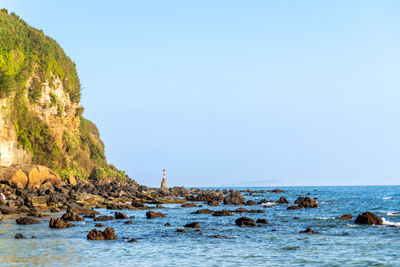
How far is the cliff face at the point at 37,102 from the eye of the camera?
52719 mm

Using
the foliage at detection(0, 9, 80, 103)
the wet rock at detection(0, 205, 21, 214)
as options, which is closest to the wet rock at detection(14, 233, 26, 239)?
the wet rock at detection(0, 205, 21, 214)

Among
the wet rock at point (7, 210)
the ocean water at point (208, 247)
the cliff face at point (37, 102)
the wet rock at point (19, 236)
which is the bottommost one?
the ocean water at point (208, 247)

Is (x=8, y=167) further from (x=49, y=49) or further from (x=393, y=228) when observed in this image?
(x=393, y=228)

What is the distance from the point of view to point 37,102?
203 feet

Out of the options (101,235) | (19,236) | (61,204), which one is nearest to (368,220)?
(101,235)

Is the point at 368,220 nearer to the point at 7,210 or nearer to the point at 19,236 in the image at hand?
the point at 19,236

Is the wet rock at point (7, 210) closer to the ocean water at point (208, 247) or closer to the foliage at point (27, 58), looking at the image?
the ocean water at point (208, 247)

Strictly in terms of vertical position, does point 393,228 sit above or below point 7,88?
below

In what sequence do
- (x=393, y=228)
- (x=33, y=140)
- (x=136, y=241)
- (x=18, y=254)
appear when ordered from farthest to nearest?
1. (x=33, y=140)
2. (x=393, y=228)
3. (x=136, y=241)
4. (x=18, y=254)

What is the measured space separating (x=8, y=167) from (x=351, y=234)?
129 ft

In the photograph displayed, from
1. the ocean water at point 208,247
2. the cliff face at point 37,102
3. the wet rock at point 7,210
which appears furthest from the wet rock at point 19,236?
the cliff face at point 37,102

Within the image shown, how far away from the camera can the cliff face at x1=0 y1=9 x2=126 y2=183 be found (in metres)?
52.7

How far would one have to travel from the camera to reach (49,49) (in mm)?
→ 67938

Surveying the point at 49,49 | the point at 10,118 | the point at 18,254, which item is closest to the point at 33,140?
the point at 10,118
